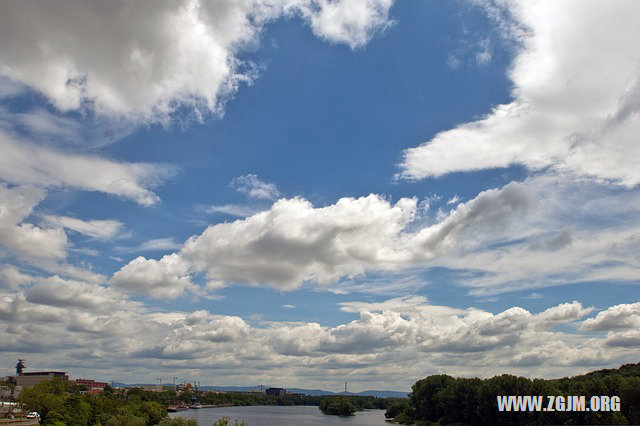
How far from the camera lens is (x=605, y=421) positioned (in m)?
113

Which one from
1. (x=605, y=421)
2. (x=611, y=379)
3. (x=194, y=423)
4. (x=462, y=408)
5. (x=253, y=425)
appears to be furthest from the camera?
(x=253, y=425)

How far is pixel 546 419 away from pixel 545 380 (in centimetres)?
1592

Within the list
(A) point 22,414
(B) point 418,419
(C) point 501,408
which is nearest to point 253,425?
(B) point 418,419

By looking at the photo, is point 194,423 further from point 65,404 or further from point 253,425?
point 253,425

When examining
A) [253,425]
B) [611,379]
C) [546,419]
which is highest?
[611,379]

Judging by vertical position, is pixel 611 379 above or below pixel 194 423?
above

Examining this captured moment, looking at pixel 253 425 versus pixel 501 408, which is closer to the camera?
pixel 501 408

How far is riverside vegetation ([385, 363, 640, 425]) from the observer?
11450 cm

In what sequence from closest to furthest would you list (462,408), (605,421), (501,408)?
1. (605,421)
2. (501,408)
3. (462,408)

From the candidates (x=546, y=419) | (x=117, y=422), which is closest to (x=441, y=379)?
(x=546, y=419)

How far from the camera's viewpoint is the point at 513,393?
431ft

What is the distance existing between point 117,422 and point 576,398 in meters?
99.5

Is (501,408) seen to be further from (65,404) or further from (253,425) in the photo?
(65,404)

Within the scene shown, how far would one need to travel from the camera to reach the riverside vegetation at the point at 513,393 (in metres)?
114
